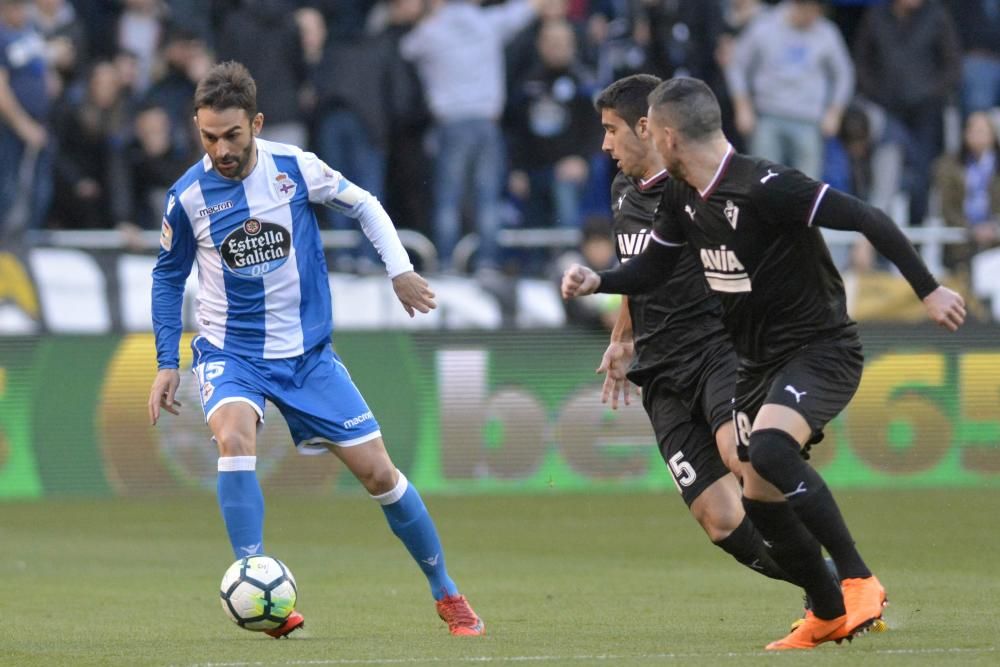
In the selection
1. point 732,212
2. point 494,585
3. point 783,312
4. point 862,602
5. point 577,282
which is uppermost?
point 732,212

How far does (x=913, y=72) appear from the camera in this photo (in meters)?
18.9

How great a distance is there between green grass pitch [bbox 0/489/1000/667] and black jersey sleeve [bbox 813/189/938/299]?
1.40 metres

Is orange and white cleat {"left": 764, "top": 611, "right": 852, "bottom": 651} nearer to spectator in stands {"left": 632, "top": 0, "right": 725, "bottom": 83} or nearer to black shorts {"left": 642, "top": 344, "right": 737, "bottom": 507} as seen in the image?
black shorts {"left": 642, "top": 344, "right": 737, "bottom": 507}

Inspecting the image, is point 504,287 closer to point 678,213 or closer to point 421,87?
point 421,87

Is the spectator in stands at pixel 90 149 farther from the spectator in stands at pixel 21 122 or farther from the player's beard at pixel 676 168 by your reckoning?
the player's beard at pixel 676 168

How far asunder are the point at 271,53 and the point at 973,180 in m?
6.91

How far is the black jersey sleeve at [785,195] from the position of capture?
23.3 ft

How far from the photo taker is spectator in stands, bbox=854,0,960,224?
1870cm

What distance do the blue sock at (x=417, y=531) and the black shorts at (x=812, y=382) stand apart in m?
1.54

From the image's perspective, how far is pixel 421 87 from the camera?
1792 centimetres

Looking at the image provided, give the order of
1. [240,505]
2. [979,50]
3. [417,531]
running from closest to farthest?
[240,505], [417,531], [979,50]

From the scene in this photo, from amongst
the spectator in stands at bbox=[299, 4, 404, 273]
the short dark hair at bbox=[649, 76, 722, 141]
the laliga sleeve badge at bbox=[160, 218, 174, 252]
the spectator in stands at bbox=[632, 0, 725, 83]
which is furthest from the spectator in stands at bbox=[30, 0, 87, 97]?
the short dark hair at bbox=[649, 76, 722, 141]

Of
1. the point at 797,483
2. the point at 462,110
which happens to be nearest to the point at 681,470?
the point at 797,483

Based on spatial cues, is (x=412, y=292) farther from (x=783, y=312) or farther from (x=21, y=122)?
(x=21, y=122)
